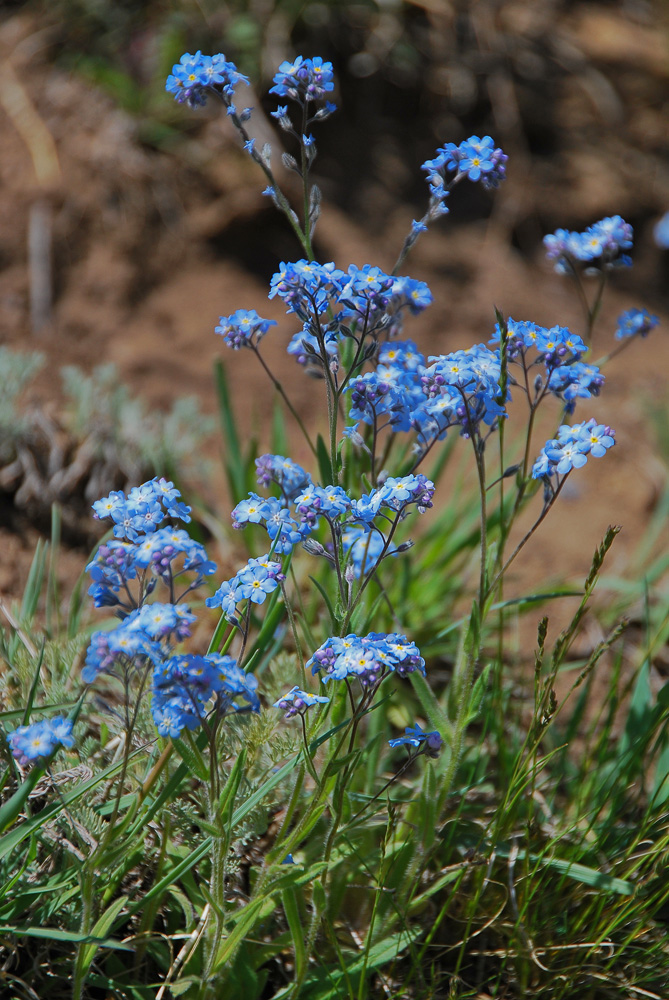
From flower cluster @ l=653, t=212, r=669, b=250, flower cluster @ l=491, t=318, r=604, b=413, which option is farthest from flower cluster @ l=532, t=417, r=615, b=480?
flower cluster @ l=653, t=212, r=669, b=250

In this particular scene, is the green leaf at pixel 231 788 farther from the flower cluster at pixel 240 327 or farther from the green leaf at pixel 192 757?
the flower cluster at pixel 240 327

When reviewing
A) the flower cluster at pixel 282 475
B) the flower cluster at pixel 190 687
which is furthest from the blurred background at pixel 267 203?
the flower cluster at pixel 190 687

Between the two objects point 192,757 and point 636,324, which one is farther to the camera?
point 636,324

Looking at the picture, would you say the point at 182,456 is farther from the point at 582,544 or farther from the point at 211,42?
the point at 211,42

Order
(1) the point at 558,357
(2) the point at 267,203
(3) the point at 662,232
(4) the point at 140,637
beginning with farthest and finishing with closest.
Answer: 1. (3) the point at 662,232
2. (2) the point at 267,203
3. (1) the point at 558,357
4. (4) the point at 140,637

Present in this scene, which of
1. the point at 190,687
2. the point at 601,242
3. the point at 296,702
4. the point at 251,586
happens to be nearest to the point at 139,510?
the point at 251,586

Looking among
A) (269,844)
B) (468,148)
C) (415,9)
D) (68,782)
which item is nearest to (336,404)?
(468,148)

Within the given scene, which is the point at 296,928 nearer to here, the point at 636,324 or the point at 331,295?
the point at 331,295

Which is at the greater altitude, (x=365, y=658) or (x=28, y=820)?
(x=365, y=658)
